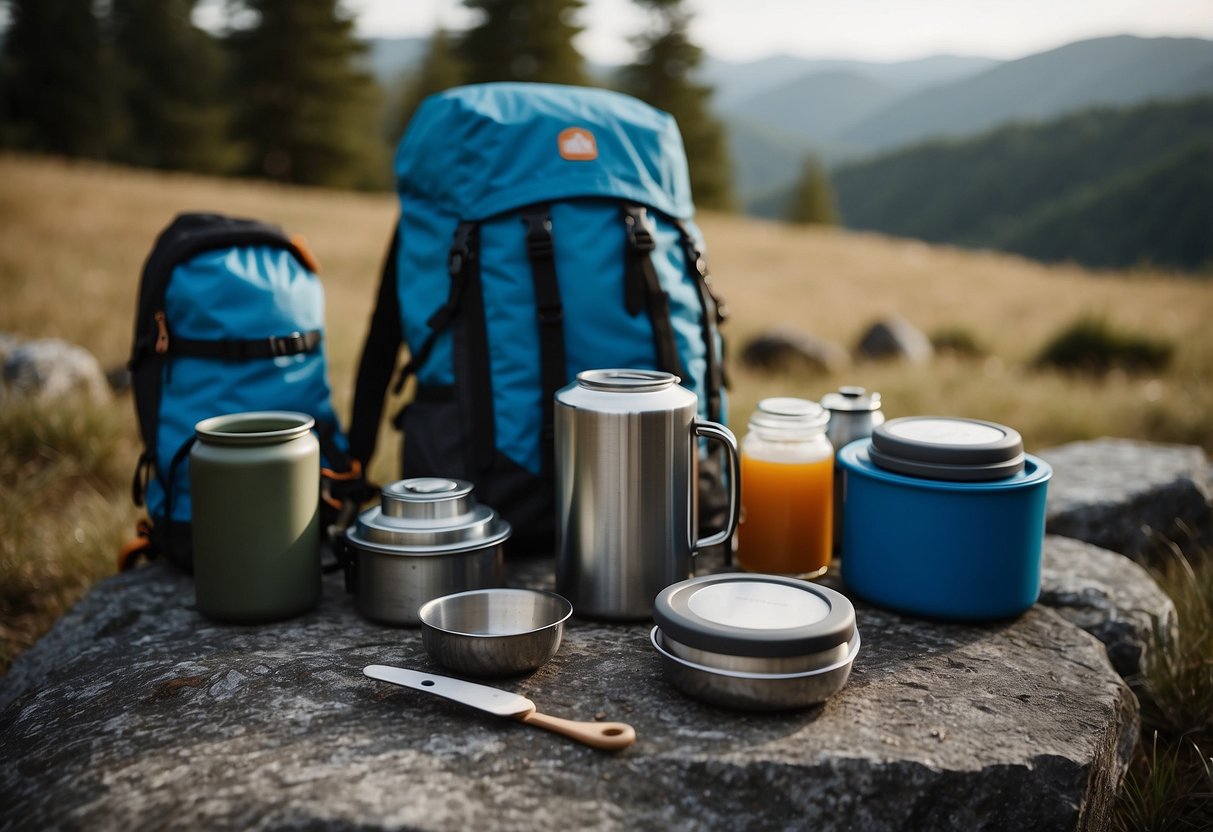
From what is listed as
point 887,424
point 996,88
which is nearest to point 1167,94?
point 887,424

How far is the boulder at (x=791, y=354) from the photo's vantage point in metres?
7.52

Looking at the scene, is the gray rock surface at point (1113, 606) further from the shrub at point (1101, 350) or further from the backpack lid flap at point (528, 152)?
the shrub at point (1101, 350)

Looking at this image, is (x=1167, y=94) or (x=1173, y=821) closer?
(x=1173, y=821)

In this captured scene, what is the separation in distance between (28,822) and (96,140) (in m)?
32.2

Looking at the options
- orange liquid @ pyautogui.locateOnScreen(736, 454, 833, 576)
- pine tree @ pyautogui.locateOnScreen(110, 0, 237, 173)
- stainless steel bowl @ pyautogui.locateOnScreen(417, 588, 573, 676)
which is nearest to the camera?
stainless steel bowl @ pyautogui.locateOnScreen(417, 588, 573, 676)

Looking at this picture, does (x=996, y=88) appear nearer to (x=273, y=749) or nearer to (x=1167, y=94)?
(x=1167, y=94)

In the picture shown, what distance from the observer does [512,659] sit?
6.29 feet

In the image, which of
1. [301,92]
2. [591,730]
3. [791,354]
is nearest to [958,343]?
[791,354]

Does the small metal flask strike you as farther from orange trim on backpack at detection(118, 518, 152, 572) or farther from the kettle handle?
orange trim on backpack at detection(118, 518, 152, 572)

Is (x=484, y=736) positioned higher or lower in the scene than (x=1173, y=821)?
higher

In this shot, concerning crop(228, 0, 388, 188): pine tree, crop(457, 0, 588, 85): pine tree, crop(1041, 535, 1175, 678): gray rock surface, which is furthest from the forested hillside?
crop(1041, 535, 1175, 678): gray rock surface

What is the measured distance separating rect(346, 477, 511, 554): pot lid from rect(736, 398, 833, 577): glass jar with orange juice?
2.32 feet

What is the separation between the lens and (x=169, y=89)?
31.5m

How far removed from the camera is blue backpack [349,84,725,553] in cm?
265
